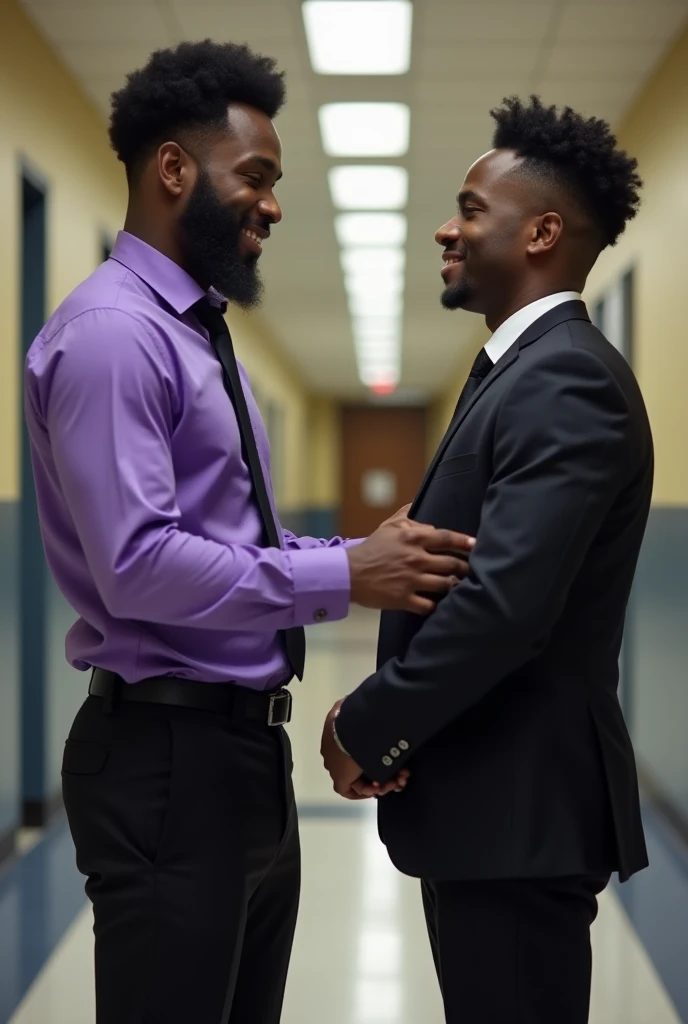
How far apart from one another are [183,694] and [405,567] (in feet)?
1.15

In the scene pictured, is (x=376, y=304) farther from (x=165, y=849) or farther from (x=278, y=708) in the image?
(x=165, y=849)

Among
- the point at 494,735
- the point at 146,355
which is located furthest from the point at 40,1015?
the point at 146,355

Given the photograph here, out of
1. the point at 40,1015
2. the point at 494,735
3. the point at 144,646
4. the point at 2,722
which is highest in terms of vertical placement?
the point at 144,646

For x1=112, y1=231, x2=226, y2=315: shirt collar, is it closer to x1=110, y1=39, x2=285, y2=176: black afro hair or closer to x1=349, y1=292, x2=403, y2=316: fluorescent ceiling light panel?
x1=110, y1=39, x2=285, y2=176: black afro hair

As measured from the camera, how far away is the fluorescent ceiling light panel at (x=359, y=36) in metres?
4.21

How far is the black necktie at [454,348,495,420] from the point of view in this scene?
1.71 meters

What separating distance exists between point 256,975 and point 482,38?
3.90 meters

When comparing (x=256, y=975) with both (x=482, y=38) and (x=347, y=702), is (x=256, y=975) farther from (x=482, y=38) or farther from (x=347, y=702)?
(x=482, y=38)

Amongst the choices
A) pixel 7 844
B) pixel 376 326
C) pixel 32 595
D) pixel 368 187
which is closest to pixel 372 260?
pixel 368 187

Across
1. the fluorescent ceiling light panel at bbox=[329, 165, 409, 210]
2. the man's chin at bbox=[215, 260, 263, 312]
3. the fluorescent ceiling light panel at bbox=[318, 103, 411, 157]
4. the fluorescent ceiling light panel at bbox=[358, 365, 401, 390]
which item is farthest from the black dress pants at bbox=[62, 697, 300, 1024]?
the fluorescent ceiling light panel at bbox=[358, 365, 401, 390]

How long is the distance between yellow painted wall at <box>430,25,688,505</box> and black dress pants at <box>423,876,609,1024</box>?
10.3ft

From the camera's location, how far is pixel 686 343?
442 centimetres

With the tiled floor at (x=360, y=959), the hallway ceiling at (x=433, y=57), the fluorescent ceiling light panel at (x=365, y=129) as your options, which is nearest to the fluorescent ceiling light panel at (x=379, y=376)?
the hallway ceiling at (x=433, y=57)

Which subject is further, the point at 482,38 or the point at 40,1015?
the point at 482,38
